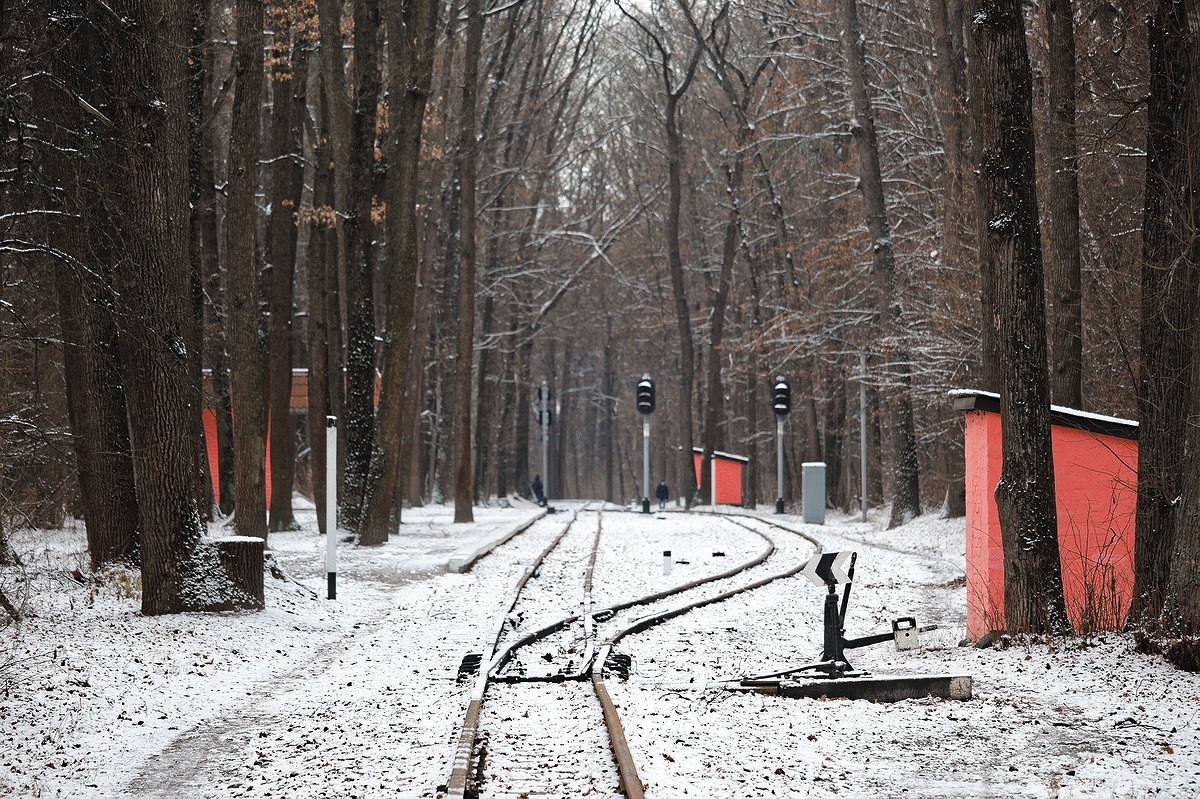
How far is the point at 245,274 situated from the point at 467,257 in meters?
11.2

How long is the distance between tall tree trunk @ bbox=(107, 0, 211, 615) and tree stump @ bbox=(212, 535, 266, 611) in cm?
32

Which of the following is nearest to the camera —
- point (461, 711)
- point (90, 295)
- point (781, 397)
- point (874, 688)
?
point (461, 711)

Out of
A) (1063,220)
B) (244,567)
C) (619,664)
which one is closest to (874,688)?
(619,664)

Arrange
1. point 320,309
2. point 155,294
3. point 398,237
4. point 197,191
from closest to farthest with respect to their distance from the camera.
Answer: point 155,294 → point 197,191 → point 398,237 → point 320,309

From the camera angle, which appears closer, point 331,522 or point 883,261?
point 331,522

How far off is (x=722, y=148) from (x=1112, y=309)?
77.1 feet

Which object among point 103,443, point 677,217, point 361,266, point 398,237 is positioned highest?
point 677,217

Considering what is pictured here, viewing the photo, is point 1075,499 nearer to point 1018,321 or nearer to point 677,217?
point 1018,321

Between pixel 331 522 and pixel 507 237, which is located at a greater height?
pixel 507 237

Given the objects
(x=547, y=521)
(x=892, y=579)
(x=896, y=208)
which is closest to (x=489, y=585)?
(x=892, y=579)

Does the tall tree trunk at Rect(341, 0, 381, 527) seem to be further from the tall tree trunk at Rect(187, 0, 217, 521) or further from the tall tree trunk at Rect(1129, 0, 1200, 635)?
the tall tree trunk at Rect(1129, 0, 1200, 635)

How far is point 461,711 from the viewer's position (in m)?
8.08

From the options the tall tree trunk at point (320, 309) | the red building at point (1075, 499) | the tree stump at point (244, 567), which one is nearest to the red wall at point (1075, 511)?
the red building at point (1075, 499)

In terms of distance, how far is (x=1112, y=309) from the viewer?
14469mm
